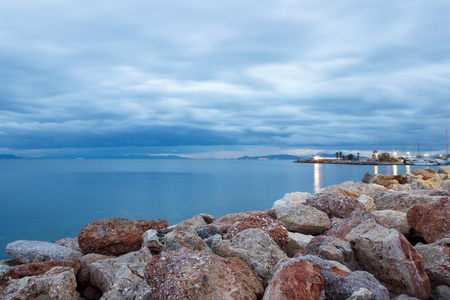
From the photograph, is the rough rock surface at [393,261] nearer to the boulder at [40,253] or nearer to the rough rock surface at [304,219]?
the rough rock surface at [304,219]

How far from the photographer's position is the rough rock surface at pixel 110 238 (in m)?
6.28

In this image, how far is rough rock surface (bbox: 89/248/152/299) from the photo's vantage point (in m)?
4.08

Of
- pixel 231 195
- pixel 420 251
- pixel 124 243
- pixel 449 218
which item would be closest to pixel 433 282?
pixel 420 251

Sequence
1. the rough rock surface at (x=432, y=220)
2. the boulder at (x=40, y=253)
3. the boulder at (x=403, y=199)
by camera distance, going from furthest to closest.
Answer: the boulder at (x=403, y=199) → the rough rock surface at (x=432, y=220) → the boulder at (x=40, y=253)

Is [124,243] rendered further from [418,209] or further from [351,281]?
[418,209]

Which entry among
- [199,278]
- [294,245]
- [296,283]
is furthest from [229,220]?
[296,283]

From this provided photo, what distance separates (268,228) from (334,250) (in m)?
1.71

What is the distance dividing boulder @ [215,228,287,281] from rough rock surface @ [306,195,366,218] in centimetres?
351

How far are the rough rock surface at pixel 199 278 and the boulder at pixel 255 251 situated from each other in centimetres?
35

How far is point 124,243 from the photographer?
6.38 metres

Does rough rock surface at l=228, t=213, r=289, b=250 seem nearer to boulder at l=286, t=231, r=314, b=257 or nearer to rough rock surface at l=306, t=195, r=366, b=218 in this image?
boulder at l=286, t=231, r=314, b=257

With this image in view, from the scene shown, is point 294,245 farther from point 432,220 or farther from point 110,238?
point 110,238

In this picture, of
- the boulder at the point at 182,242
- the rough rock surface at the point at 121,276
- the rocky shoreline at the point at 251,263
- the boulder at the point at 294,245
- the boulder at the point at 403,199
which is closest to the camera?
the rocky shoreline at the point at 251,263

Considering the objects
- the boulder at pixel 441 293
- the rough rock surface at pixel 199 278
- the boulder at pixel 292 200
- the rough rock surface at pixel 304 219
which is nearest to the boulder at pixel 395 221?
the rough rock surface at pixel 304 219
